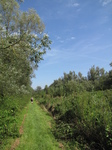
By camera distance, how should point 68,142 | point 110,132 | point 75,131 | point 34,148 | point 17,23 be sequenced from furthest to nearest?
point 17,23
point 75,131
point 68,142
point 34,148
point 110,132

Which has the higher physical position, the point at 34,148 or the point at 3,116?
the point at 3,116

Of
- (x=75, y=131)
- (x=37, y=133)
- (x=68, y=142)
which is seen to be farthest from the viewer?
(x=37, y=133)

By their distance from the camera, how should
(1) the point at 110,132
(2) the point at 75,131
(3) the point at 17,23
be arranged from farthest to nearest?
(3) the point at 17,23 → (2) the point at 75,131 → (1) the point at 110,132

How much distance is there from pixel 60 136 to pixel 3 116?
359cm

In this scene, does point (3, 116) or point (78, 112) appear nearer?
point (3, 116)

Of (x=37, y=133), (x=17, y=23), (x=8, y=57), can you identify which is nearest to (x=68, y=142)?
(x=37, y=133)

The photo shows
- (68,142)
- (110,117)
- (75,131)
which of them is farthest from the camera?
(75,131)

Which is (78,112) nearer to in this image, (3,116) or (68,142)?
(68,142)

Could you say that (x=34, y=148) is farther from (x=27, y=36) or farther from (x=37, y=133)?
(x=27, y=36)

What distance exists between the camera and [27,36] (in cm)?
440

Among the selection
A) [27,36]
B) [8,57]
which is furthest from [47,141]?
[27,36]

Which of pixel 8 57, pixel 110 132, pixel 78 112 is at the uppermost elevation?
pixel 8 57

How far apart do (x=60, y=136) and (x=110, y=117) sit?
3.26 meters

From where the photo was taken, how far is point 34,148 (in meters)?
4.82
